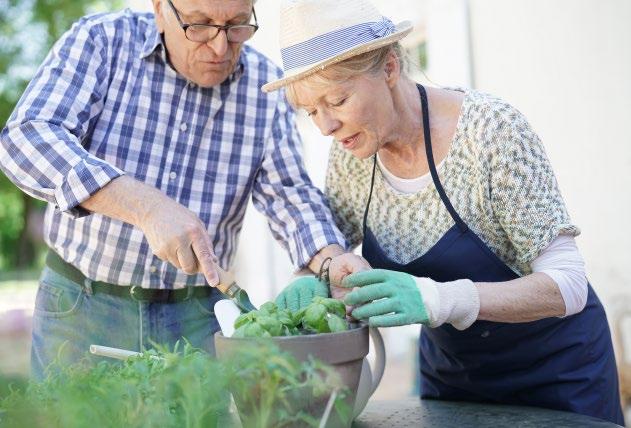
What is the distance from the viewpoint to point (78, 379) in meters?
1.11

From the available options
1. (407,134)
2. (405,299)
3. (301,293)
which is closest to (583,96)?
(407,134)

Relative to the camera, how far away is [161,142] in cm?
228

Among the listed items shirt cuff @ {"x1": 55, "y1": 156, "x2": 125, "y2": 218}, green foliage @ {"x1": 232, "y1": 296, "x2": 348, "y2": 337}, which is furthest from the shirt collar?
green foliage @ {"x1": 232, "y1": 296, "x2": 348, "y2": 337}

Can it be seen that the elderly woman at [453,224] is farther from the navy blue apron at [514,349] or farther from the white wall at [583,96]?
the white wall at [583,96]

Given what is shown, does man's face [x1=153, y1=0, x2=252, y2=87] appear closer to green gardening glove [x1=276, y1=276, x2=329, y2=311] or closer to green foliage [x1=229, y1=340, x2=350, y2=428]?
green gardening glove [x1=276, y1=276, x2=329, y2=311]

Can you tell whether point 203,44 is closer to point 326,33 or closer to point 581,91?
point 326,33

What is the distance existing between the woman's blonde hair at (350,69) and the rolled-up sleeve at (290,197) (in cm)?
39

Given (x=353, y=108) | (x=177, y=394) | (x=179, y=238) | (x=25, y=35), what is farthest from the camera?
(x=25, y=35)

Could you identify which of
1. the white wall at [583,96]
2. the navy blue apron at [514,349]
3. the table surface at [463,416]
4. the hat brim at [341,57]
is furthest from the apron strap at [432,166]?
the white wall at [583,96]

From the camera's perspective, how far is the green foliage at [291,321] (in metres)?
1.35

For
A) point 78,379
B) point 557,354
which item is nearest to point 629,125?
point 557,354

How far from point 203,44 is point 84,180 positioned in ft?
1.71

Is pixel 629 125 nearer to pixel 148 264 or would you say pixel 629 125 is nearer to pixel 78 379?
pixel 148 264

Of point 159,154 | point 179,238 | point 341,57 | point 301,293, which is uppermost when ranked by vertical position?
point 341,57
